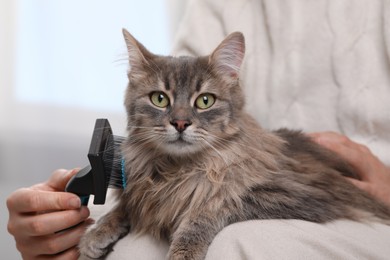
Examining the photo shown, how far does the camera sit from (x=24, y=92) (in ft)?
6.64

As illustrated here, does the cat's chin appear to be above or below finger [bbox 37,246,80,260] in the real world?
above

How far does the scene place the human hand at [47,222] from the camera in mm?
1213

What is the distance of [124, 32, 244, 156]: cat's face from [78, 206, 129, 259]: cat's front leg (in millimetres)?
234

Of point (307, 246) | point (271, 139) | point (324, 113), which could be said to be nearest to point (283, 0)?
point (324, 113)

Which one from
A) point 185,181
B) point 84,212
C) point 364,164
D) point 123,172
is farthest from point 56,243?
point 364,164

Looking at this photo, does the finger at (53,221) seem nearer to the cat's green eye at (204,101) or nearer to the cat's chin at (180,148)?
the cat's chin at (180,148)

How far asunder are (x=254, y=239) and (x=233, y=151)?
336 mm

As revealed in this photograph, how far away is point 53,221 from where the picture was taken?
3.98 feet

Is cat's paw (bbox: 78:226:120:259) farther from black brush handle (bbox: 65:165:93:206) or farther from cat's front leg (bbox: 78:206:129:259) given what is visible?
black brush handle (bbox: 65:165:93:206)

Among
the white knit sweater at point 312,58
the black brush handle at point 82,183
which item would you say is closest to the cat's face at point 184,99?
the black brush handle at point 82,183

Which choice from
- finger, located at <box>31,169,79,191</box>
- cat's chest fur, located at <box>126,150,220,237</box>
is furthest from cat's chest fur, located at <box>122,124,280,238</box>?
finger, located at <box>31,169,79,191</box>

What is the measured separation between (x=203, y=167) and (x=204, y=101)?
186mm

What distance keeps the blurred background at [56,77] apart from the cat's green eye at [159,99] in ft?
2.86

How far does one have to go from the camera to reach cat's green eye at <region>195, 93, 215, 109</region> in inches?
49.7
